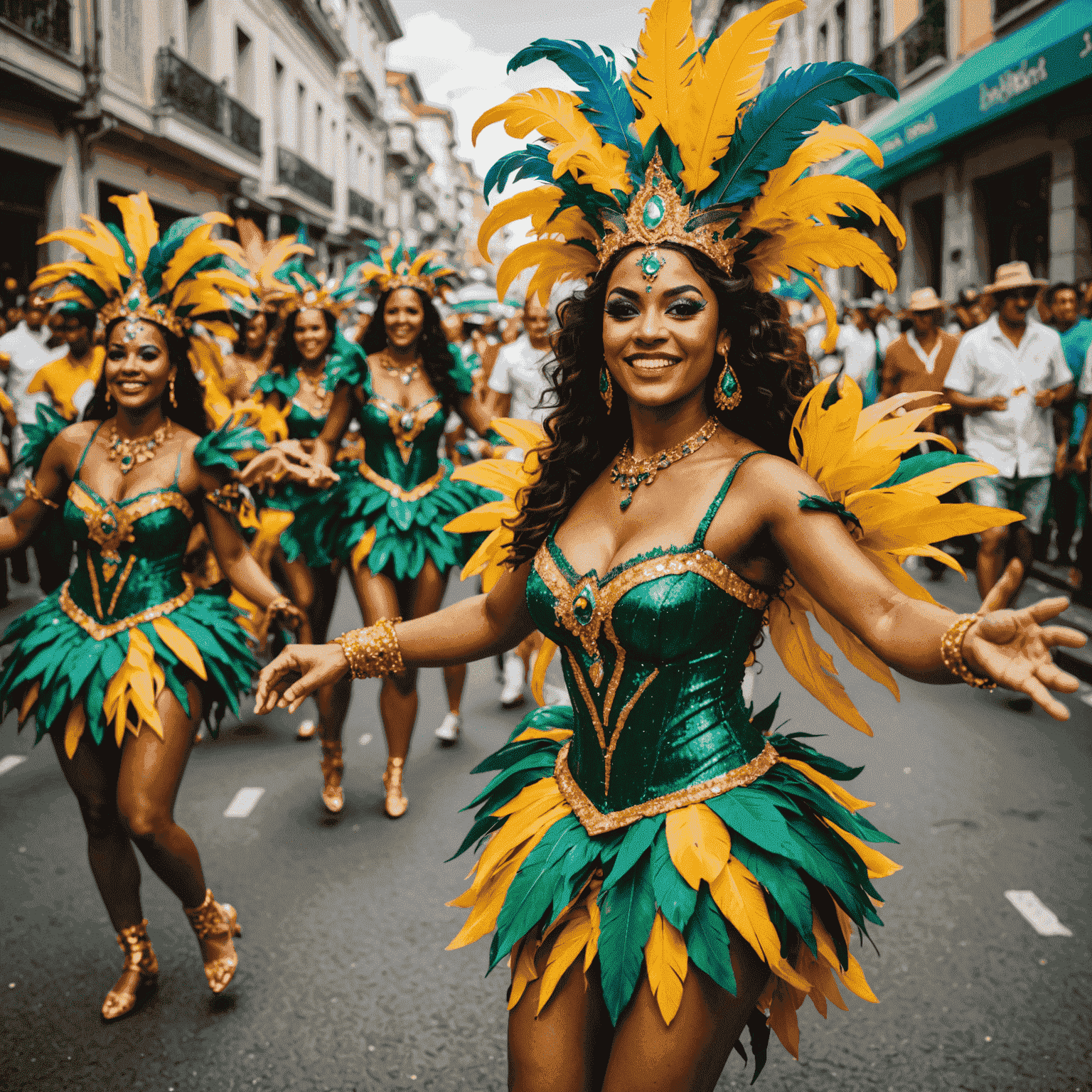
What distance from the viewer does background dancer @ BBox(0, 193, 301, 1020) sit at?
323 centimetres

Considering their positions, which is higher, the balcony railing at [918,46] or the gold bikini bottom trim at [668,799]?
the balcony railing at [918,46]

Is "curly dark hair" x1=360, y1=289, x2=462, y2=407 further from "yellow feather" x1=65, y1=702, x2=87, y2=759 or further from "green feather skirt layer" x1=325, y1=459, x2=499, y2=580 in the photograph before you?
"yellow feather" x1=65, y1=702, x2=87, y2=759

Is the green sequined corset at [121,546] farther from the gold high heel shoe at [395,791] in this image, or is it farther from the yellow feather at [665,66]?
the yellow feather at [665,66]

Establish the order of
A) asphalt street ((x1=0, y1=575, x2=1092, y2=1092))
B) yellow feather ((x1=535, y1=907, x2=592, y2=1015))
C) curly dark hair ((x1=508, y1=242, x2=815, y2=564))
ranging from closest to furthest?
1. yellow feather ((x1=535, y1=907, x2=592, y2=1015))
2. curly dark hair ((x1=508, y1=242, x2=815, y2=564))
3. asphalt street ((x1=0, y1=575, x2=1092, y2=1092))

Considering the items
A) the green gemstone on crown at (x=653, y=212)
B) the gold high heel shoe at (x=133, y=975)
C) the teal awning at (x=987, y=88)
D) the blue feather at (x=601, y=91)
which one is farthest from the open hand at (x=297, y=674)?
the teal awning at (x=987, y=88)

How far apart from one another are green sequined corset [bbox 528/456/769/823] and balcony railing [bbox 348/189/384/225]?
35908 millimetres

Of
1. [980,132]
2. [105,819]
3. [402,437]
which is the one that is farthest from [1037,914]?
[980,132]

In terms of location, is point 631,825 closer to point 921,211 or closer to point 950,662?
point 950,662

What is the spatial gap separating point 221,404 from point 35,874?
2.08 m

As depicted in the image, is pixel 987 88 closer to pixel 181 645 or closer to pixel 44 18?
pixel 44 18

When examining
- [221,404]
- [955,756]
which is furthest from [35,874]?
[955,756]

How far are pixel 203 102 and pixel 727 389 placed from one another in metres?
20.5

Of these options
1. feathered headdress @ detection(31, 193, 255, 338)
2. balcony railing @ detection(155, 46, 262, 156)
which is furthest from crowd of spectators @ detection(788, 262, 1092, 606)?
balcony railing @ detection(155, 46, 262, 156)

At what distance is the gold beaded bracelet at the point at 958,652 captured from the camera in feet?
5.18
